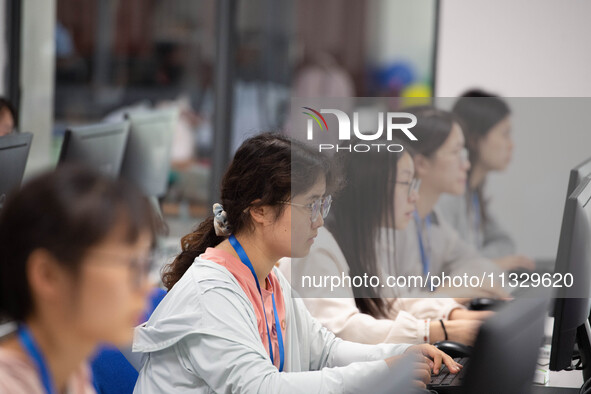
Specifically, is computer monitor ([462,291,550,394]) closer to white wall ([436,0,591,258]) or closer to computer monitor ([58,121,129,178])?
computer monitor ([58,121,129,178])

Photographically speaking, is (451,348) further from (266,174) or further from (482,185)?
(482,185)

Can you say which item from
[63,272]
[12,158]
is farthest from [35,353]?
[12,158]

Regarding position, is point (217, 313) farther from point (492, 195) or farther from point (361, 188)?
point (492, 195)

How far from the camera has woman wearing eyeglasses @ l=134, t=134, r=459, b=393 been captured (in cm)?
145

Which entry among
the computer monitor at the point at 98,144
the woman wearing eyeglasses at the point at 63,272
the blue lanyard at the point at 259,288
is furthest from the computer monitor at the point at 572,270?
the computer monitor at the point at 98,144

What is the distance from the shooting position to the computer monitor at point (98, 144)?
2553 millimetres

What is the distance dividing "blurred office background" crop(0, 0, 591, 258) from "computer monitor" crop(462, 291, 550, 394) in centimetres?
287

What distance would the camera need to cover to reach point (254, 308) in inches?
62.3

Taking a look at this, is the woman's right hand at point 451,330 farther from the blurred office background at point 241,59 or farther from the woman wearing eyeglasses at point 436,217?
the blurred office background at point 241,59

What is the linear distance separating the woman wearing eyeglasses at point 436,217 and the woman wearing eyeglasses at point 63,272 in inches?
51.9

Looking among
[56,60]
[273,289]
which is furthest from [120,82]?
[273,289]

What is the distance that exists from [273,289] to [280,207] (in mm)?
208

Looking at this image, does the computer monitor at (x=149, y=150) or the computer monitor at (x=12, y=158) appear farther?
the computer monitor at (x=149, y=150)

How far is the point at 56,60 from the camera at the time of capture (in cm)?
511
